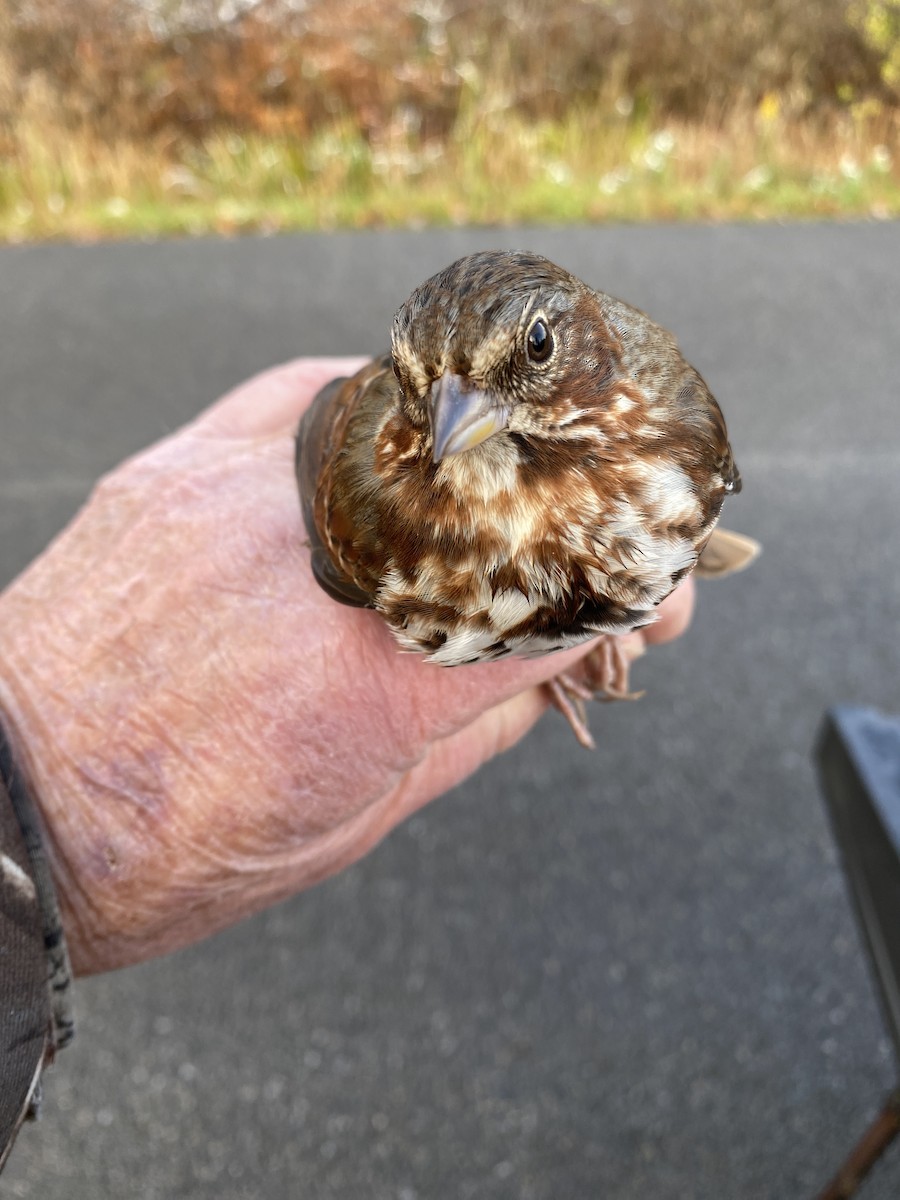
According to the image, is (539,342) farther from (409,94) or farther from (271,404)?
(409,94)

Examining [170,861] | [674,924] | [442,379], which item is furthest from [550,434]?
[674,924]

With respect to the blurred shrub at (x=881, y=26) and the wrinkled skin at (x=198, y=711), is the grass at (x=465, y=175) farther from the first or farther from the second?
the wrinkled skin at (x=198, y=711)

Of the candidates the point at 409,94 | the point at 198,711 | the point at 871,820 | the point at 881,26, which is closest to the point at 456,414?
the point at 198,711

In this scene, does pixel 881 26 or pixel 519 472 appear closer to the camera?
pixel 519 472

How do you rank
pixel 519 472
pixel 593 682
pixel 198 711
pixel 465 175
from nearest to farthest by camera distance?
pixel 519 472, pixel 198 711, pixel 593 682, pixel 465 175

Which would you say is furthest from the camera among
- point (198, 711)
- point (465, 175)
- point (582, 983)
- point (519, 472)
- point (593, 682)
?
point (465, 175)

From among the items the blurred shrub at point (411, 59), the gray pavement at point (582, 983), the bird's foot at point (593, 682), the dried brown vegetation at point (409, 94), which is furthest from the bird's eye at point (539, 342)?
the blurred shrub at point (411, 59)

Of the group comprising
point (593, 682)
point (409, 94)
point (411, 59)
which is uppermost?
point (411, 59)
